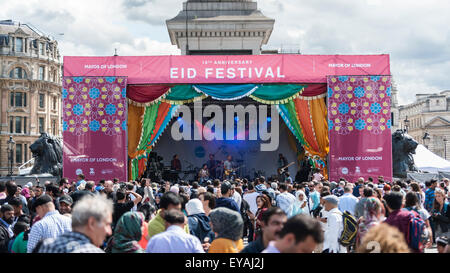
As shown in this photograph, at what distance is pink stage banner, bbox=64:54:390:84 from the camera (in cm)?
1905

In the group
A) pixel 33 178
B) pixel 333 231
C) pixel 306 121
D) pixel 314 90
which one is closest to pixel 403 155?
pixel 306 121

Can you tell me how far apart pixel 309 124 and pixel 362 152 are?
229 cm

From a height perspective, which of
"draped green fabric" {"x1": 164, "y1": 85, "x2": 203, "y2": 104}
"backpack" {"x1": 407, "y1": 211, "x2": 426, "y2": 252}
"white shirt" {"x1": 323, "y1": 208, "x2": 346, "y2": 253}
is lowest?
"white shirt" {"x1": 323, "y1": 208, "x2": 346, "y2": 253}

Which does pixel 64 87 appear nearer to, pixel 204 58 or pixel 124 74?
pixel 124 74

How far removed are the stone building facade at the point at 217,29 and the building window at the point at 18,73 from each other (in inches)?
1514

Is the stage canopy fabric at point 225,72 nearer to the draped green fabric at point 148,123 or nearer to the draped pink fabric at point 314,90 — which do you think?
the draped pink fabric at point 314,90

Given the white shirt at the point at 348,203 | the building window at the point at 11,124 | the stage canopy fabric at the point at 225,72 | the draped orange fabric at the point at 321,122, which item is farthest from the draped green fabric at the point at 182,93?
the building window at the point at 11,124

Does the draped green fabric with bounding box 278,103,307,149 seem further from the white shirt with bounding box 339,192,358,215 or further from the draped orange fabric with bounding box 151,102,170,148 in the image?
the white shirt with bounding box 339,192,358,215

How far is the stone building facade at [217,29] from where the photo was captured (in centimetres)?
2481

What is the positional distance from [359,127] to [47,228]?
49.8 feet

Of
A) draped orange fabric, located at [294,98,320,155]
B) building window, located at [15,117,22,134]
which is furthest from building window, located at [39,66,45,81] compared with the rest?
draped orange fabric, located at [294,98,320,155]

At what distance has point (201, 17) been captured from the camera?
25203 millimetres

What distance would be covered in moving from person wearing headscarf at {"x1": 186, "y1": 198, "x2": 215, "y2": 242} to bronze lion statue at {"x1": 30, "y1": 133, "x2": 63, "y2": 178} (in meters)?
15.6

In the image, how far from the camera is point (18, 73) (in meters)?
58.2
